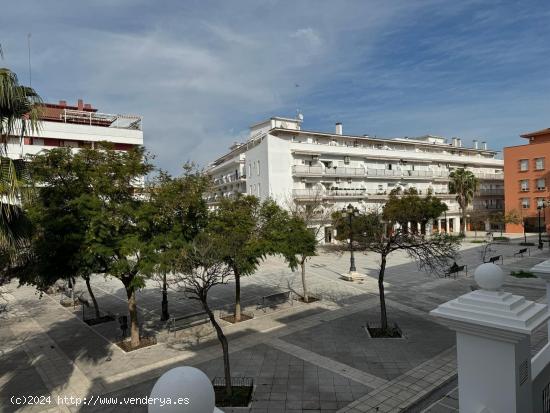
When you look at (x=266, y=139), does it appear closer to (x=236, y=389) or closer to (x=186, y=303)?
(x=186, y=303)

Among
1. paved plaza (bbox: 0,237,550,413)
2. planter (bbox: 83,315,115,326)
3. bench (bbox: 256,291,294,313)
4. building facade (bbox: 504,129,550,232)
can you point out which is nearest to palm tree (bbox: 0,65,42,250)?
paved plaza (bbox: 0,237,550,413)

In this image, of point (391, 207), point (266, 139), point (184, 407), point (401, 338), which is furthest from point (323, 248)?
point (184, 407)

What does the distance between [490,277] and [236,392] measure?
7.32 meters

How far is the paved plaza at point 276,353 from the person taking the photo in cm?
928

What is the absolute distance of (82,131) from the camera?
123 feet

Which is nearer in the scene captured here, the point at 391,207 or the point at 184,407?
the point at 184,407

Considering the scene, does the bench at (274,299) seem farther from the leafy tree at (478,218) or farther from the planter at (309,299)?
the leafy tree at (478,218)

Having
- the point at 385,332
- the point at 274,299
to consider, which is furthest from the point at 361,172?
the point at 385,332

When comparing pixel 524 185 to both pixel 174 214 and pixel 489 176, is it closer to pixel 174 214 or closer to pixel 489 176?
pixel 489 176

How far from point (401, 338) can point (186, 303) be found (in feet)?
35.3

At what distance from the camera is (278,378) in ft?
33.6

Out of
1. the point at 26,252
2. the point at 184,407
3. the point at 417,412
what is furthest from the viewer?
the point at 26,252

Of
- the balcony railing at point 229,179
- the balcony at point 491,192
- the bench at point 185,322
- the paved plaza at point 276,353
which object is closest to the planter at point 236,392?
the paved plaza at point 276,353

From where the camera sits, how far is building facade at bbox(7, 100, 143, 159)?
3547 cm
